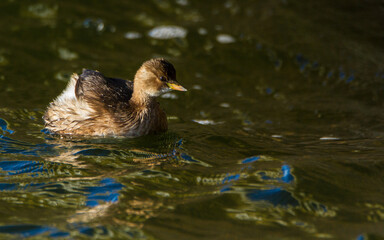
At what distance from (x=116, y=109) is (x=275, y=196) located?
9.47ft

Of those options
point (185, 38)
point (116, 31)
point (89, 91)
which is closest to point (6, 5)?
point (116, 31)

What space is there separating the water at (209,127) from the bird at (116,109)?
20 cm

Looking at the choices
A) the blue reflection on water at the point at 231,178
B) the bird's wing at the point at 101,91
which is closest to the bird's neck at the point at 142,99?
the bird's wing at the point at 101,91

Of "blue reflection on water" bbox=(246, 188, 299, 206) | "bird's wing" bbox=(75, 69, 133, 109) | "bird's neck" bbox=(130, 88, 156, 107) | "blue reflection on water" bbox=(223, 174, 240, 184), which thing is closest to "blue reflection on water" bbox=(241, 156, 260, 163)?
"blue reflection on water" bbox=(223, 174, 240, 184)

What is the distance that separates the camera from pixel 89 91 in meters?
7.74

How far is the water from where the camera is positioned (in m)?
5.22

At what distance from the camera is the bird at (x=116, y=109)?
7.52 meters

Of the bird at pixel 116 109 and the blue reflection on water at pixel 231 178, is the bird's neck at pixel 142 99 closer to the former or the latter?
the bird at pixel 116 109

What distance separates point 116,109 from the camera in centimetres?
761

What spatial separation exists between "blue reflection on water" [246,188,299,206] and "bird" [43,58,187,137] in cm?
235

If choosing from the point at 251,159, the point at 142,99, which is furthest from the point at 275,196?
the point at 142,99

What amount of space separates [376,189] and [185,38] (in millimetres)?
6544

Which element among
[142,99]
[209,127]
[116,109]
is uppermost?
[142,99]

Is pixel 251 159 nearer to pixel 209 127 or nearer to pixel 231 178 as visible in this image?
pixel 231 178
